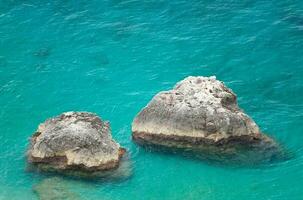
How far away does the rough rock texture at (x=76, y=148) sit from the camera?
3600cm

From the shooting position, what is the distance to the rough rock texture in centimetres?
3600

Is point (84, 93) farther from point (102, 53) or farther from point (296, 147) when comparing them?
point (296, 147)

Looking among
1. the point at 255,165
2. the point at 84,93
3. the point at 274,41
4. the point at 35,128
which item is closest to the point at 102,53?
the point at 84,93

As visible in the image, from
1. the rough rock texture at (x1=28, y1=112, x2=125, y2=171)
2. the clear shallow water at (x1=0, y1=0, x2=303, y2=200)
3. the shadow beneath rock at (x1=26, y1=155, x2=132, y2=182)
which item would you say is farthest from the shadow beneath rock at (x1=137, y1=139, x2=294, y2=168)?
the rough rock texture at (x1=28, y1=112, x2=125, y2=171)

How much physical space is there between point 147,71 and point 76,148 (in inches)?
509

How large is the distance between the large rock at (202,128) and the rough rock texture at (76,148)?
8.84 feet

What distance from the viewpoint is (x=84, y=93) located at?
149 ft

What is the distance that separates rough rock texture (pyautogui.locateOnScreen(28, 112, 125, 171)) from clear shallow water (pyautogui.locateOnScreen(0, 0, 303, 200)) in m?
1.17

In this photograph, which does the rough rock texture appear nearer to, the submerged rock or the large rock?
the submerged rock

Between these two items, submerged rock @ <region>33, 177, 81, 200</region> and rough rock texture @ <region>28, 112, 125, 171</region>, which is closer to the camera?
submerged rock @ <region>33, 177, 81, 200</region>

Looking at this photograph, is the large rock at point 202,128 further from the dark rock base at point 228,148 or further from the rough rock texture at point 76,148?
the rough rock texture at point 76,148

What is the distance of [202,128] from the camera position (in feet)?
121

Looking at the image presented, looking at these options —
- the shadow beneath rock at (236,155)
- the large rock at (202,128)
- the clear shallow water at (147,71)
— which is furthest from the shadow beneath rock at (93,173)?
the large rock at (202,128)

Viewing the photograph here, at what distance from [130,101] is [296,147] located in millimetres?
12745
